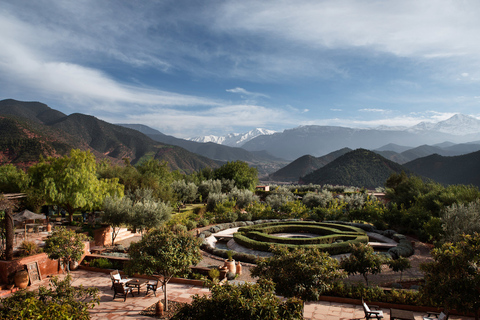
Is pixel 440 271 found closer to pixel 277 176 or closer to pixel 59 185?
pixel 59 185

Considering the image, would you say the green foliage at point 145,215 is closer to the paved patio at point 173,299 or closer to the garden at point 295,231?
the garden at point 295,231

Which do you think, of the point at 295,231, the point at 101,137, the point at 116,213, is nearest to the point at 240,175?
the point at 295,231

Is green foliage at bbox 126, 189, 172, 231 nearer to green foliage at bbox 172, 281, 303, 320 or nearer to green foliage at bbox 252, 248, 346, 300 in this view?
green foliage at bbox 252, 248, 346, 300

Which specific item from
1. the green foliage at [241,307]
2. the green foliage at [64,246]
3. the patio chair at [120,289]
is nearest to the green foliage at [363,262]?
the green foliage at [241,307]

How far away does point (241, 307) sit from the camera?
5.00m

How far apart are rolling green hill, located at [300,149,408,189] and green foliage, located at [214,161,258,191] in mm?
36246

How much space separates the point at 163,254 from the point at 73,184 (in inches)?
645

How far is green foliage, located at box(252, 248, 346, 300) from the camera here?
7.41 m

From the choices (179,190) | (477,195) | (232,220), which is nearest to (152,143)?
(179,190)

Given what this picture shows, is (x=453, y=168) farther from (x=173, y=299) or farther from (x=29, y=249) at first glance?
(x=29, y=249)

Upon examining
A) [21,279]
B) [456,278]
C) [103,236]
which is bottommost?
[103,236]

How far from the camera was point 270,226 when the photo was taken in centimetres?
2298

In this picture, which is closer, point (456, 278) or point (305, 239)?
point (456, 278)

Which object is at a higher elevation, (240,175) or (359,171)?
(240,175)
